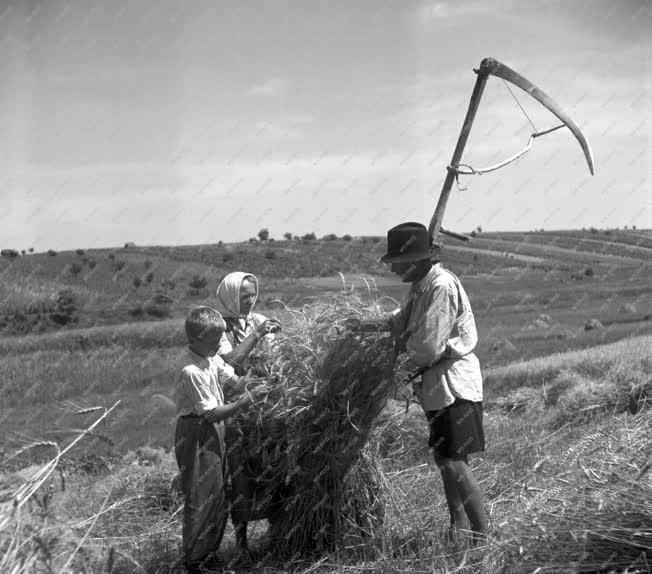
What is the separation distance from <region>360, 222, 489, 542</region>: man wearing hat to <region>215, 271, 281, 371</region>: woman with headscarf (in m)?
0.94

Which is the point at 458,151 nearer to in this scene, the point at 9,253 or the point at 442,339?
the point at 442,339

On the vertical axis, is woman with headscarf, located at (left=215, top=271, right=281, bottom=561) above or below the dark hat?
below

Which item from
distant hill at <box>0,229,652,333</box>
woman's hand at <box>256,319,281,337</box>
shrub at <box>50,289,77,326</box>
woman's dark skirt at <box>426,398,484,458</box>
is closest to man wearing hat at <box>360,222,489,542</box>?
woman's dark skirt at <box>426,398,484,458</box>

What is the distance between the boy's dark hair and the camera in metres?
4.36

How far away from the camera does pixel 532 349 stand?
22344 mm

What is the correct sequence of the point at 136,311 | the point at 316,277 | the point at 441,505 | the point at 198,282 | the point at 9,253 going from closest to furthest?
the point at 441,505, the point at 136,311, the point at 198,282, the point at 316,277, the point at 9,253

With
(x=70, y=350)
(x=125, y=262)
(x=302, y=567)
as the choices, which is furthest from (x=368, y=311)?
(x=125, y=262)

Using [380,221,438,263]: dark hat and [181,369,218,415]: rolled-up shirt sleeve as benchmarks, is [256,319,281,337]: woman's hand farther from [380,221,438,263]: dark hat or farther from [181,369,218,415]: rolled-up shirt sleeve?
[380,221,438,263]: dark hat

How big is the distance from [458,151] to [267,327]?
1497mm

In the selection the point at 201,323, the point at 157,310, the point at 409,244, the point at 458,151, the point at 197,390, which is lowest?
the point at 157,310

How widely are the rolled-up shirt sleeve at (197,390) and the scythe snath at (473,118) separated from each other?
1483mm

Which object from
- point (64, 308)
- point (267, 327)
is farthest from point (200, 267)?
point (267, 327)

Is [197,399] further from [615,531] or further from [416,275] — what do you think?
[615,531]

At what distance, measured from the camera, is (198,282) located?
4403cm
